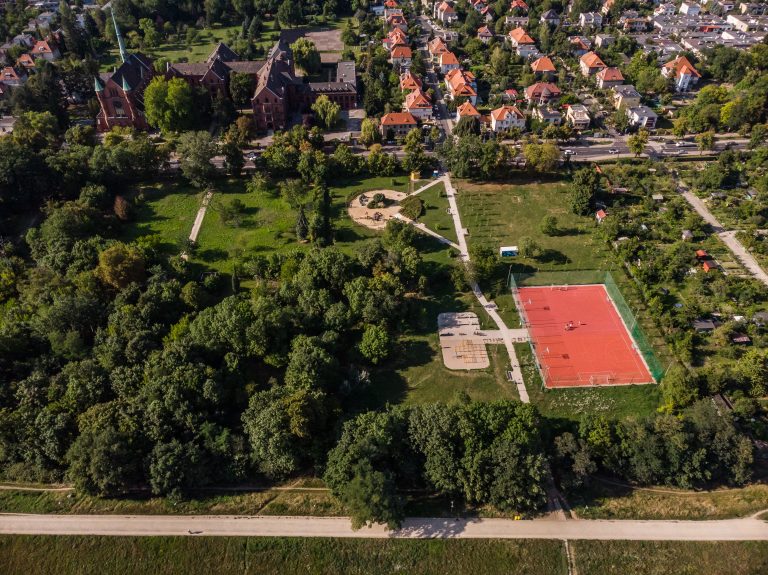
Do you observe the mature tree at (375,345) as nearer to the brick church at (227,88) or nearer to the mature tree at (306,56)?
the brick church at (227,88)

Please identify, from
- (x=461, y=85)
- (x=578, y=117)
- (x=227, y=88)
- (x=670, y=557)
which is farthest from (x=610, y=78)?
(x=670, y=557)

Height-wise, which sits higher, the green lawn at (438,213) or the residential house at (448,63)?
the residential house at (448,63)

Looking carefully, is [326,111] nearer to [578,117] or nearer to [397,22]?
[578,117]

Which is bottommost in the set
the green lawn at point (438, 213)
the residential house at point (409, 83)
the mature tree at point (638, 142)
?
the green lawn at point (438, 213)

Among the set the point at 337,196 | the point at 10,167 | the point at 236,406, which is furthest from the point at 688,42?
the point at 10,167

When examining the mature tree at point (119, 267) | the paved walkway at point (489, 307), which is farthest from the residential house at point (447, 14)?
the mature tree at point (119, 267)

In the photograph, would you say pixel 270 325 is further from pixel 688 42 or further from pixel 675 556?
pixel 688 42

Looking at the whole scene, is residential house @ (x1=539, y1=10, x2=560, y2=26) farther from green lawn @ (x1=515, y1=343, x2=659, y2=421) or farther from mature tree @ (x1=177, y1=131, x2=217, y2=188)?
green lawn @ (x1=515, y1=343, x2=659, y2=421)
